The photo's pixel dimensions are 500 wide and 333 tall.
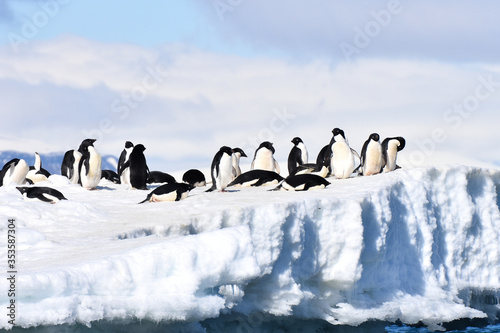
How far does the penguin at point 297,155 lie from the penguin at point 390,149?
118 inches

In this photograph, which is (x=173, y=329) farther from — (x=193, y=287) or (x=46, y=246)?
(x=46, y=246)

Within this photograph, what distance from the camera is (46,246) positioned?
8.01m

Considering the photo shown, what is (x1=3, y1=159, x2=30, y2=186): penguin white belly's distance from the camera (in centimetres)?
1717

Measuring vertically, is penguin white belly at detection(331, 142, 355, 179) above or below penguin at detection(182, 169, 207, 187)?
above

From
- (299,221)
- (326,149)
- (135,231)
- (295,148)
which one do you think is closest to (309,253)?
(299,221)

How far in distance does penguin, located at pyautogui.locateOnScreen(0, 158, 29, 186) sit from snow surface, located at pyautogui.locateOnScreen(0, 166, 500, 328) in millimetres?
2717

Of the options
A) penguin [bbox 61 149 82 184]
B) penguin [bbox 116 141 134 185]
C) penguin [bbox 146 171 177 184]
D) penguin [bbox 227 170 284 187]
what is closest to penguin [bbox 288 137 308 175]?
penguin [bbox 146 171 177 184]

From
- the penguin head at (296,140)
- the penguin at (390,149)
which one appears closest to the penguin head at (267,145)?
the penguin head at (296,140)

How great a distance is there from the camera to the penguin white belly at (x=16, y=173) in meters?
17.2

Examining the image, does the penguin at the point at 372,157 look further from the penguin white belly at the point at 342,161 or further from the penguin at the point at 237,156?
the penguin at the point at 237,156

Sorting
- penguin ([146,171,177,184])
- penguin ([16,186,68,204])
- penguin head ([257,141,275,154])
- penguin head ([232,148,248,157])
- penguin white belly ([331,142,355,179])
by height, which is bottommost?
penguin ([16,186,68,204])

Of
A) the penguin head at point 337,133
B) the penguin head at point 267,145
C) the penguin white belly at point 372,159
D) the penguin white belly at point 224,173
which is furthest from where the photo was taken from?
the penguin head at point 267,145

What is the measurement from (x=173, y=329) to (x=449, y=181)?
701 cm

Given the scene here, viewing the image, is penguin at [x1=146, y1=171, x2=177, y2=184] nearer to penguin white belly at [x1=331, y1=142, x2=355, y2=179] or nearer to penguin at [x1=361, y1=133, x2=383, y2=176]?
penguin white belly at [x1=331, y1=142, x2=355, y2=179]
